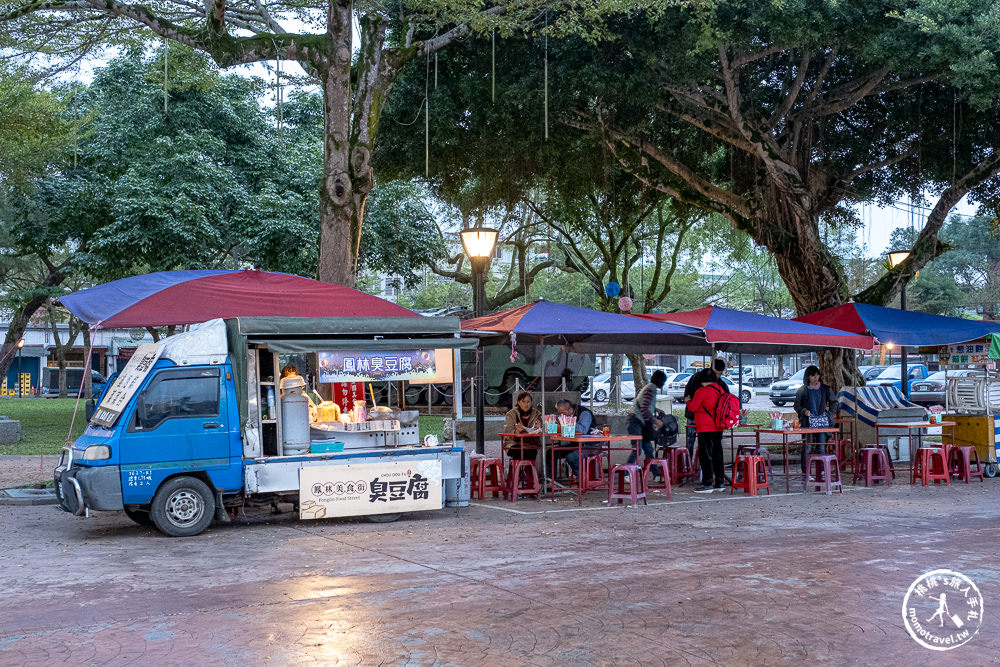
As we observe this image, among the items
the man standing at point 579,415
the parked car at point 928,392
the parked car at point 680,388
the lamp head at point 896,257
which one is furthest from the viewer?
the parked car at point 680,388

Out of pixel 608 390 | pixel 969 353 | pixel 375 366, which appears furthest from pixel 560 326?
pixel 608 390

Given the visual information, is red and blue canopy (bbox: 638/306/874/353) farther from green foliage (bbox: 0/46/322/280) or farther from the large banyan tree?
green foliage (bbox: 0/46/322/280)

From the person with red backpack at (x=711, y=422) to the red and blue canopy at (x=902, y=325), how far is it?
2.92m

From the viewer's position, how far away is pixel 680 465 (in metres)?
14.9

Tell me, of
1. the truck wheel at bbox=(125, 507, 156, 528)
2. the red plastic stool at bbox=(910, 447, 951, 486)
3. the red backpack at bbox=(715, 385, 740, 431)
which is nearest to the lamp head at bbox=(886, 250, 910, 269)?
the red plastic stool at bbox=(910, 447, 951, 486)

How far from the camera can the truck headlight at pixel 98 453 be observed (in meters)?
9.93

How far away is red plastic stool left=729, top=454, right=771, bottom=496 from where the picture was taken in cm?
1334

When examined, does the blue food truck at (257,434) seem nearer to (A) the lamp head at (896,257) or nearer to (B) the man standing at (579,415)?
(B) the man standing at (579,415)

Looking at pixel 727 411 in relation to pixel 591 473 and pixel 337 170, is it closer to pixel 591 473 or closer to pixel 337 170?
pixel 591 473

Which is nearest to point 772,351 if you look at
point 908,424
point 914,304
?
point 908,424

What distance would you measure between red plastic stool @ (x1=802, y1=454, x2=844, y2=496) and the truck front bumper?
8712 millimetres

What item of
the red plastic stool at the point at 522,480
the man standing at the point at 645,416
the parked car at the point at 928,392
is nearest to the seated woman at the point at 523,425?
the red plastic stool at the point at 522,480

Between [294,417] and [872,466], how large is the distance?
8.66 meters

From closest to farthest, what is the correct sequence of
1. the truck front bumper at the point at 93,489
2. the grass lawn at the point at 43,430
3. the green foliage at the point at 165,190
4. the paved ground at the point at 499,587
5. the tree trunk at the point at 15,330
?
the paved ground at the point at 499,587 → the truck front bumper at the point at 93,489 → the grass lawn at the point at 43,430 → the green foliage at the point at 165,190 → the tree trunk at the point at 15,330
